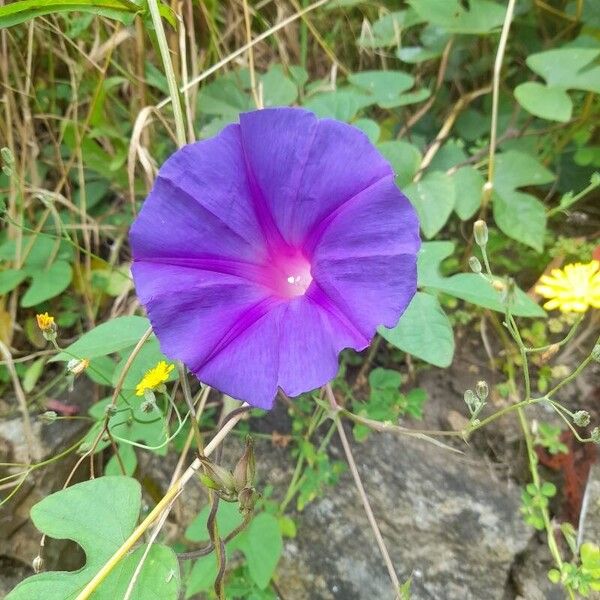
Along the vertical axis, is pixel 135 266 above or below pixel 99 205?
above

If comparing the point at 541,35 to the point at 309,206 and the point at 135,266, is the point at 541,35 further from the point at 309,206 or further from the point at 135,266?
the point at 135,266

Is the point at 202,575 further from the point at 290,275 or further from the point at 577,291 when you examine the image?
the point at 577,291

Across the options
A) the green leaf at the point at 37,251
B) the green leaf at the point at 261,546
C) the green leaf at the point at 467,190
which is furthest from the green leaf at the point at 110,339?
the green leaf at the point at 467,190

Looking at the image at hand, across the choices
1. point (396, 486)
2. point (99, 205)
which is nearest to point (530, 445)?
point (396, 486)

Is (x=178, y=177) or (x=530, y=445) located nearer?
(x=178, y=177)

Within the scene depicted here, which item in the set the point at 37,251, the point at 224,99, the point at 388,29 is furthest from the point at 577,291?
the point at 37,251

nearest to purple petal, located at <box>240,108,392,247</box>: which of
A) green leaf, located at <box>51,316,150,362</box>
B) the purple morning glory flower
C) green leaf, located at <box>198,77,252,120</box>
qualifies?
the purple morning glory flower

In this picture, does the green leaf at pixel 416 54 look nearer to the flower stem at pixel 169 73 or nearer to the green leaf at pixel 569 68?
the green leaf at pixel 569 68

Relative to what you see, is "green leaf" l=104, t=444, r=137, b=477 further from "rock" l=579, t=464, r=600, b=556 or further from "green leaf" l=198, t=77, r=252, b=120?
"rock" l=579, t=464, r=600, b=556
